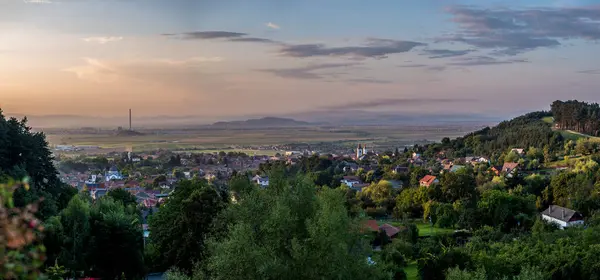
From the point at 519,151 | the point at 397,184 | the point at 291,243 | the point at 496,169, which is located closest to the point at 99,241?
the point at 291,243

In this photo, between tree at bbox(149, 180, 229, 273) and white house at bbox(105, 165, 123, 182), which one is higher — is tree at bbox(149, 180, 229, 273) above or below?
above

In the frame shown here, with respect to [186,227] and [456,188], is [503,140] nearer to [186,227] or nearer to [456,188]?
[456,188]

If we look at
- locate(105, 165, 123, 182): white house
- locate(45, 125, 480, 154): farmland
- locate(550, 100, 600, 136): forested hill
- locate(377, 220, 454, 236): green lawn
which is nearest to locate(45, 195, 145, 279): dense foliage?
locate(377, 220, 454, 236): green lawn

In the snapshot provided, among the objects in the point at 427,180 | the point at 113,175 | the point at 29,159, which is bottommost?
the point at 113,175

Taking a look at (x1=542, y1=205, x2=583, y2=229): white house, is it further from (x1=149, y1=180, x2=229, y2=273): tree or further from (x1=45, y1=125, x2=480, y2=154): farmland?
(x1=45, y1=125, x2=480, y2=154): farmland

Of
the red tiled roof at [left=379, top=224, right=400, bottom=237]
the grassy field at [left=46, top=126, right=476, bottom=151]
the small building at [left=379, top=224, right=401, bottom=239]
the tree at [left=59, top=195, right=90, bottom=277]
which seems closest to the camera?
the tree at [left=59, top=195, right=90, bottom=277]

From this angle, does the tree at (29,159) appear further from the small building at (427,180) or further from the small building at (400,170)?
the small building at (400,170)
